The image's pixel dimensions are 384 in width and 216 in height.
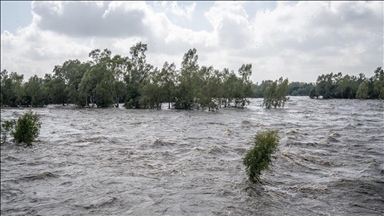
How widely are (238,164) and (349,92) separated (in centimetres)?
18664

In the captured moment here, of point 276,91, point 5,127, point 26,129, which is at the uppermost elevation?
point 276,91

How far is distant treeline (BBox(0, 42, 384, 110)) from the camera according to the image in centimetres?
9019

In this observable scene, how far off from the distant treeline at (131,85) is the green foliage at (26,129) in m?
62.5

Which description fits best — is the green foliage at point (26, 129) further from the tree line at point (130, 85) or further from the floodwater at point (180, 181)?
the tree line at point (130, 85)

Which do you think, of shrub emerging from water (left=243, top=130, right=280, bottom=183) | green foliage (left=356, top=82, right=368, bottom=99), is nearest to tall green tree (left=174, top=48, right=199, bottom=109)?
shrub emerging from water (left=243, top=130, right=280, bottom=183)

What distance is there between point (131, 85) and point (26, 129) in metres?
78.1

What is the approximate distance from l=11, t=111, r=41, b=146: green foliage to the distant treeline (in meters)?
62.5

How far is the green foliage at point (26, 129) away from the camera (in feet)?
79.8

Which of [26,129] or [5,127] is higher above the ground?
[5,127]

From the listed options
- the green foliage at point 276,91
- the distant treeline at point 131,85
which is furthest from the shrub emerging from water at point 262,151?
the green foliage at point 276,91

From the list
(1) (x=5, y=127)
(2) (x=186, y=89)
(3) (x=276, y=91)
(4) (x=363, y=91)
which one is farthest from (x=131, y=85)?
(4) (x=363, y=91)

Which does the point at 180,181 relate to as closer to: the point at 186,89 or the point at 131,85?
the point at 186,89

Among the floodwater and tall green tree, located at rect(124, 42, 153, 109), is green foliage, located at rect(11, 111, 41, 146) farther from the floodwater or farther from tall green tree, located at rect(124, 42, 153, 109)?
tall green tree, located at rect(124, 42, 153, 109)

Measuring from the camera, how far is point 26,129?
2516 cm
